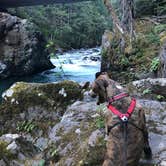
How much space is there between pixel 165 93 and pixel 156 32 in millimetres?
6071

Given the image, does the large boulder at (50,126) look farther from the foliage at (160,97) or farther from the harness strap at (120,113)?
the foliage at (160,97)

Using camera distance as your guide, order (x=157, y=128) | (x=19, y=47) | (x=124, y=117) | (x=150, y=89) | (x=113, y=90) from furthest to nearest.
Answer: (x=19, y=47)
(x=150, y=89)
(x=157, y=128)
(x=113, y=90)
(x=124, y=117)

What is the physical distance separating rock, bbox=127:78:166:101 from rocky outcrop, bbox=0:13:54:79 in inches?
730

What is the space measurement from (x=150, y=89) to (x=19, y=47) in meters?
19.5

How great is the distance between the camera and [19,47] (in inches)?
1009

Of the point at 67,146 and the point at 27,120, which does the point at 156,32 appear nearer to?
the point at 27,120

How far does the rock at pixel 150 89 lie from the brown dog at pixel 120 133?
3.31m

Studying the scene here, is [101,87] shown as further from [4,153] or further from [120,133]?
[4,153]

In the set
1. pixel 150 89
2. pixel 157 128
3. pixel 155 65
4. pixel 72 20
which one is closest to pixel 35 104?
pixel 150 89

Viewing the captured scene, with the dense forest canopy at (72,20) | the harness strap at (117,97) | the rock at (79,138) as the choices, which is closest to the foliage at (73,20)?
the dense forest canopy at (72,20)

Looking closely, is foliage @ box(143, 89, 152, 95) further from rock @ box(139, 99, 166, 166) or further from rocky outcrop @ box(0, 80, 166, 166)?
rock @ box(139, 99, 166, 166)

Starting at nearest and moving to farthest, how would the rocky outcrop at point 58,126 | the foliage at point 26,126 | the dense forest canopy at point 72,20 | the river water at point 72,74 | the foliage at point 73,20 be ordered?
the rocky outcrop at point 58,126, the foliage at point 26,126, the river water at point 72,74, the dense forest canopy at point 72,20, the foliage at point 73,20

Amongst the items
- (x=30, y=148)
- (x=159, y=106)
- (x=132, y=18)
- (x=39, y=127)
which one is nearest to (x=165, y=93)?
(x=159, y=106)

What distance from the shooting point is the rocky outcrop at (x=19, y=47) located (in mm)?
25266
